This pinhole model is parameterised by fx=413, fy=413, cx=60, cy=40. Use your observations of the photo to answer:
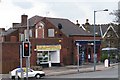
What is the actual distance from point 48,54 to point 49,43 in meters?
1.93

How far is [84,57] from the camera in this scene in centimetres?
7131

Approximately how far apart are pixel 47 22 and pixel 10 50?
1104 cm

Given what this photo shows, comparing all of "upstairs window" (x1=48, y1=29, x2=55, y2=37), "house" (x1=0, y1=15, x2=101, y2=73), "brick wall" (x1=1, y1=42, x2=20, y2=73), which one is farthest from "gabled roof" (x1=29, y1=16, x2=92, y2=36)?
"brick wall" (x1=1, y1=42, x2=20, y2=73)

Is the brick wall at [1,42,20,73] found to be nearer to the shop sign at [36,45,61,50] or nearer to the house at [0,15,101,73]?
the house at [0,15,101,73]

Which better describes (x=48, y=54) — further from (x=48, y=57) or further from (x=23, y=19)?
(x=23, y=19)

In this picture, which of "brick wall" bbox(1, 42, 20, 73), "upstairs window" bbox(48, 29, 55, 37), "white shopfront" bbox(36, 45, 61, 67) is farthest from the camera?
"upstairs window" bbox(48, 29, 55, 37)

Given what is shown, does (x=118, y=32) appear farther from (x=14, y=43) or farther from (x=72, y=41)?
(x=72, y=41)

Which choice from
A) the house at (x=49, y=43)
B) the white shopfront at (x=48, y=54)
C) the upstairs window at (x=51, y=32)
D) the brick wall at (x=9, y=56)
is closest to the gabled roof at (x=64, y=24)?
the house at (x=49, y=43)

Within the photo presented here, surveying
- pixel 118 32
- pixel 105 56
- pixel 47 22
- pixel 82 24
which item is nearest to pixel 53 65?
pixel 47 22

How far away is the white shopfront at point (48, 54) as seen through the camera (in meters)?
60.7

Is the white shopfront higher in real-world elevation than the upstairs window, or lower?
lower

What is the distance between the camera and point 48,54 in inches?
2459

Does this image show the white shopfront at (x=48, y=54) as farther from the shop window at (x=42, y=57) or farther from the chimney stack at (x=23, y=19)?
the chimney stack at (x=23, y=19)

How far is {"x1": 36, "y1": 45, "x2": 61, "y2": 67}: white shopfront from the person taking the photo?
199 ft
